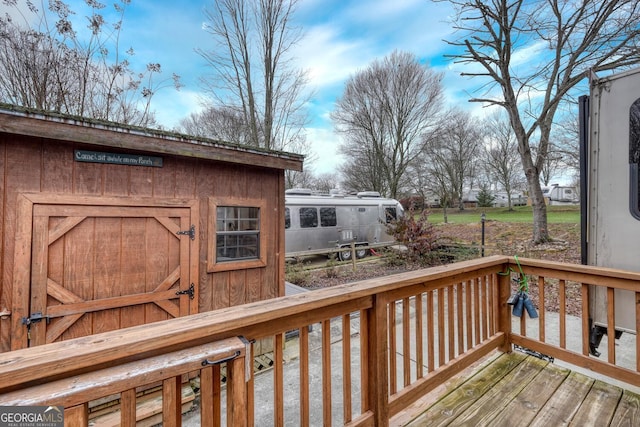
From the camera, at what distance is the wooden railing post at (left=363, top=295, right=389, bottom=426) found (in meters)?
1.67

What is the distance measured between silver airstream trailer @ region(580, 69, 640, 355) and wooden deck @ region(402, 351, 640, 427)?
1.29 ft

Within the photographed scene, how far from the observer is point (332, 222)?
10.0 meters

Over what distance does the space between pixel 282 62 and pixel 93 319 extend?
9.51 m

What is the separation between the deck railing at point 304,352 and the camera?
0.84 m

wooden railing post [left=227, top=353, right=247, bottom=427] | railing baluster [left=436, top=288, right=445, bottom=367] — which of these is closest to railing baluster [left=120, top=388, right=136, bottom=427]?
wooden railing post [left=227, top=353, right=247, bottom=427]

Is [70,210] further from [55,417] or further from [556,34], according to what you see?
[556,34]

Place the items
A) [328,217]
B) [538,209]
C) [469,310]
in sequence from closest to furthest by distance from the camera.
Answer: [469,310] → [538,209] → [328,217]

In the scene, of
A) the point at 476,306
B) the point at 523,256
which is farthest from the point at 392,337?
the point at 523,256

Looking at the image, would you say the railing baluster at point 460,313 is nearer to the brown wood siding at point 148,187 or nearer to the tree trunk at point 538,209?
the brown wood siding at point 148,187

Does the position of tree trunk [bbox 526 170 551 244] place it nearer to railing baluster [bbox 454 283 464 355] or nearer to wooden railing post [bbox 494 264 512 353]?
wooden railing post [bbox 494 264 512 353]

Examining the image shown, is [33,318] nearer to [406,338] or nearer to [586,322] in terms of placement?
[406,338]

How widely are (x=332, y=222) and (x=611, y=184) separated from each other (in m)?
8.07

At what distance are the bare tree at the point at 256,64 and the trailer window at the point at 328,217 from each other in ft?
10.5

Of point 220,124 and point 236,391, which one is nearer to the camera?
point 236,391
